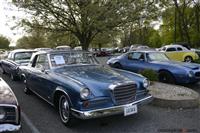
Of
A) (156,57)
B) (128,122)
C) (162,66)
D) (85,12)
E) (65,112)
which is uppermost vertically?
(85,12)

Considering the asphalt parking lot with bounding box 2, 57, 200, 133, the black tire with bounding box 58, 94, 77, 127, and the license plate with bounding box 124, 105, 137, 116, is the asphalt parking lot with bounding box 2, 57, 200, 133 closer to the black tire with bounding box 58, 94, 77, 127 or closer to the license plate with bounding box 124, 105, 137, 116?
the black tire with bounding box 58, 94, 77, 127

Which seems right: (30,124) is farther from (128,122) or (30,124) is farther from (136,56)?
(136,56)

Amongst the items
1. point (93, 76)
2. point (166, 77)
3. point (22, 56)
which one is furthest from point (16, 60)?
point (93, 76)

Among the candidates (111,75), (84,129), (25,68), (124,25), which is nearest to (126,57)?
(124,25)

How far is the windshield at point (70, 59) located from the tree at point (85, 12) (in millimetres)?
5138

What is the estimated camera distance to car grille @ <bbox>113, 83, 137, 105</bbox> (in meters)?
4.75

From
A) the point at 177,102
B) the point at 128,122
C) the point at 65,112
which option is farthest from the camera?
the point at 177,102

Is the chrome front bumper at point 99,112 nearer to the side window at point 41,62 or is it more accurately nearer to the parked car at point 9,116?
the parked car at point 9,116

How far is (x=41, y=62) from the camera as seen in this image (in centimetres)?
658

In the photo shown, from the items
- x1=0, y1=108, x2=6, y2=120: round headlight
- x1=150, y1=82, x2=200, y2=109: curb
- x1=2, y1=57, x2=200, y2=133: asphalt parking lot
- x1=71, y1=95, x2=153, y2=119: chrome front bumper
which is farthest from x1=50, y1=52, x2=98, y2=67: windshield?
x1=0, y1=108, x2=6, y2=120: round headlight

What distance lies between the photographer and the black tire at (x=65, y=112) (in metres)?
4.89

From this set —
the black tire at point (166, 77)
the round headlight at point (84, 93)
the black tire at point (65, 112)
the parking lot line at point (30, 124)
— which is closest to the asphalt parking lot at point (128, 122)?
the parking lot line at point (30, 124)

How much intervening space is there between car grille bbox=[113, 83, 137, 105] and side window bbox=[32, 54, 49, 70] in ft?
6.96

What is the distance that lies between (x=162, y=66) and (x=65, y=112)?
5.18 metres
